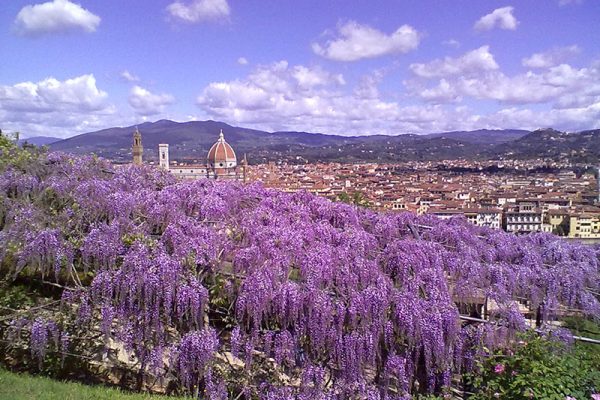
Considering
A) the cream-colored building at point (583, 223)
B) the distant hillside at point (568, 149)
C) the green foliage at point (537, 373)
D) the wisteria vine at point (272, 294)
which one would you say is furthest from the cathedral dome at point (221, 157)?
the green foliage at point (537, 373)

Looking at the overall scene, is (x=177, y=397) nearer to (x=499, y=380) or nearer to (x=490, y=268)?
(x=499, y=380)

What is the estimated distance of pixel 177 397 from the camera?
555cm

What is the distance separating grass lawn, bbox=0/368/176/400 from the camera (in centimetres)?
500

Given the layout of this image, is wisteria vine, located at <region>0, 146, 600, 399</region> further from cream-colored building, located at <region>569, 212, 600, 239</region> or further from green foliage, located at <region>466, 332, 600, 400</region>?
cream-colored building, located at <region>569, 212, 600, 239</region>

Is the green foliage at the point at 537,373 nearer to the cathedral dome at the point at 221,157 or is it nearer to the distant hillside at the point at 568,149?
the cathedral dome at the point at 221,157

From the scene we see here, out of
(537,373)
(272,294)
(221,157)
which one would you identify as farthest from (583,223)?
(221,157)

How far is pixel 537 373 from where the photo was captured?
4.64 metres

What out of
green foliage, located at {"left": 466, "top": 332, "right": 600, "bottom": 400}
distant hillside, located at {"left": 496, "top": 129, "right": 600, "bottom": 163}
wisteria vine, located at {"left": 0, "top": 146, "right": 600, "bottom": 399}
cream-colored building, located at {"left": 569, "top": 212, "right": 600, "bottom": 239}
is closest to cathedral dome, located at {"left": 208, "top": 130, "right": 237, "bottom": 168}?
cream-colored building, located at {"left": 569, "top": 212, "right": 600, "bottom": 239}

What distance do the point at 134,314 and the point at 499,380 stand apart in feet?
13.2

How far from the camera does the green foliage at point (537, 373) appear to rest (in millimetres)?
4504

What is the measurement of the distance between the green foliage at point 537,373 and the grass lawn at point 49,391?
3434 millimetres

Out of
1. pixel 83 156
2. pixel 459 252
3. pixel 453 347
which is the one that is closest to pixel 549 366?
pixel 453 347

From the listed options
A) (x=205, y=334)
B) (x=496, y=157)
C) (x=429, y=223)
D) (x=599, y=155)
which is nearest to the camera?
(x=205, y=334)

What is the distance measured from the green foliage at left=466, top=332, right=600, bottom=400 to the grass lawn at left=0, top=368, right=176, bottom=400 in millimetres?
3434
